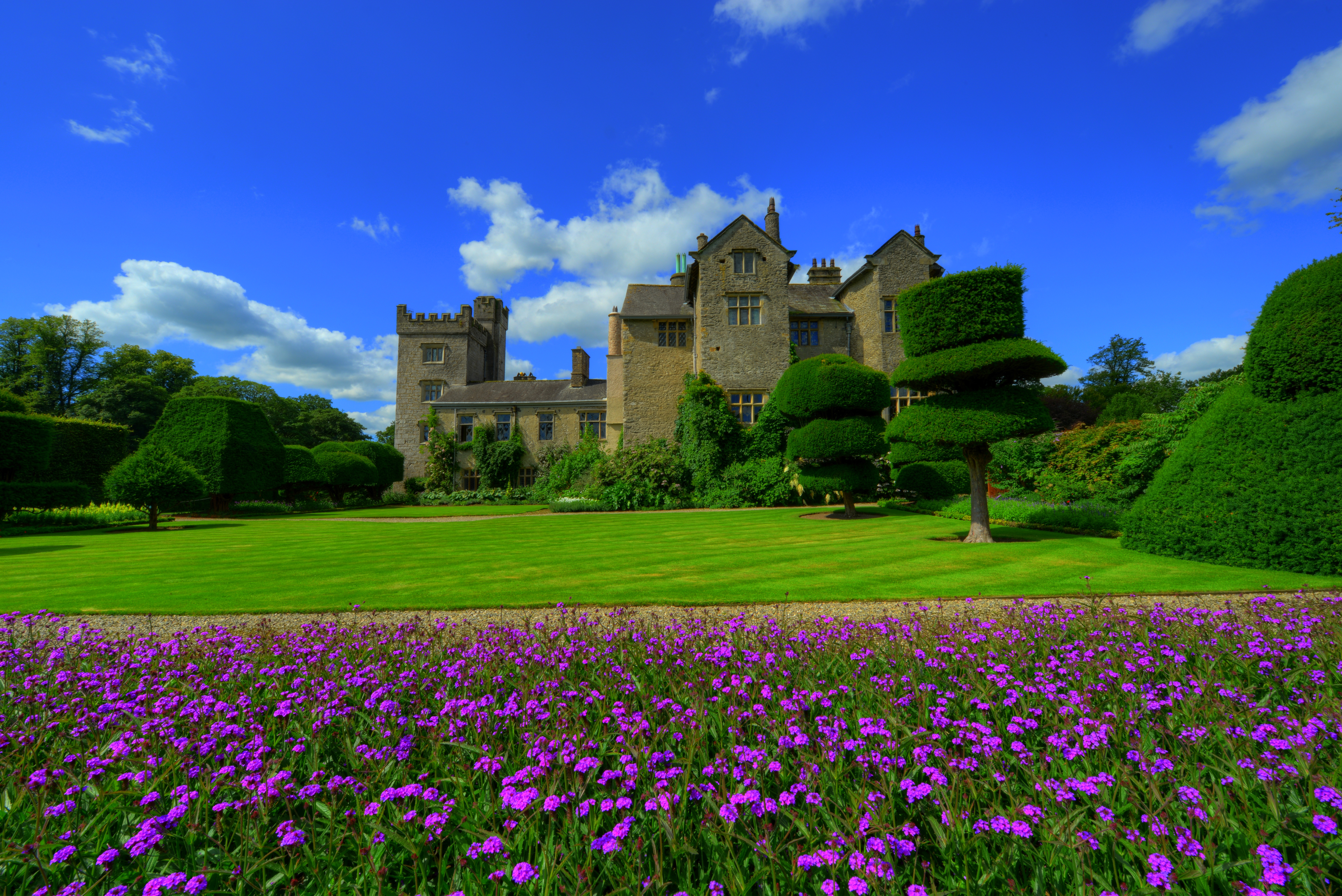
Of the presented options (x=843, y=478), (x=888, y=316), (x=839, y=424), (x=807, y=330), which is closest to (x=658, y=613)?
(x=843, y=478)

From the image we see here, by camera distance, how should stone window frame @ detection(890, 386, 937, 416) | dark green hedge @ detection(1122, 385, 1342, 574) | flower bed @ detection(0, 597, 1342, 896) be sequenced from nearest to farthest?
flower bed @ detection(0, 597, 1342, 896) → dark green hedge @ detection(1122, 385, 1342, 574) → stone window frame @ detection(890, 386, 937, 416)

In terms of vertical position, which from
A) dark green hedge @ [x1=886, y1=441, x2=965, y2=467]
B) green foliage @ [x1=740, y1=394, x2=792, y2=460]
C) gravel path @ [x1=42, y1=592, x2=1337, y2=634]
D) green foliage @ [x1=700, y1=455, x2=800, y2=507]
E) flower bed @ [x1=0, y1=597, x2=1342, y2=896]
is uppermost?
green foliage @ [x1=740, y1=394, x2=792, y2=460]

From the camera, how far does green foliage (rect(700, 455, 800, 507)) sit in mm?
21594

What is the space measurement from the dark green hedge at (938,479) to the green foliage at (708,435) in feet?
20.4

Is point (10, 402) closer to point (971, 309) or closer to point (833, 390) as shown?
point (833, 390)

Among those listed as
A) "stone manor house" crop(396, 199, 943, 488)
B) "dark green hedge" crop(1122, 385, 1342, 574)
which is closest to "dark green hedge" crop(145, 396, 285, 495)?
"stone manor house" crop(396, 199, 943, 488)

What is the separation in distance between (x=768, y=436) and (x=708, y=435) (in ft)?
8.24

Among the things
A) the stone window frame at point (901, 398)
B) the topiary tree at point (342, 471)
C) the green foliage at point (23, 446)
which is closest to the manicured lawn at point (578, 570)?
the green foliage at point (23, 446)

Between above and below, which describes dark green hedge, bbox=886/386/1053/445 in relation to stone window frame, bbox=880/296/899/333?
below

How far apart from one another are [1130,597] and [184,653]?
9.16 meters

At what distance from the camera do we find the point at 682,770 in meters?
2.20

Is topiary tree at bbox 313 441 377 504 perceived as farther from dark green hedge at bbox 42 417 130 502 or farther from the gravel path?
the gravel path

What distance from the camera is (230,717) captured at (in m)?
2.94

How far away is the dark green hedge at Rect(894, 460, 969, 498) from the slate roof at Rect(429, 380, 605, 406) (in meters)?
19.4
